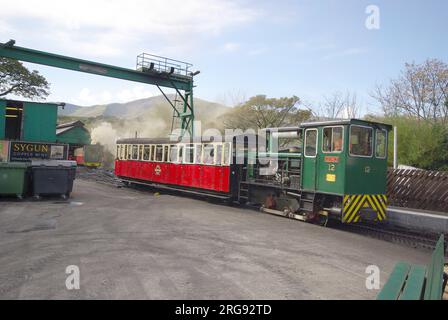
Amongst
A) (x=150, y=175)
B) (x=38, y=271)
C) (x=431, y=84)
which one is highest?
(x=431, y=84)

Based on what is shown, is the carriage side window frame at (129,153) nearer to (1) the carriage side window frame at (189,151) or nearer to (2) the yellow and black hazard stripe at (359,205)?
(1) the carriage side window frame at (189,151)

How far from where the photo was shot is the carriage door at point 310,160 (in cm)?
1060

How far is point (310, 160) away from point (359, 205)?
72.1 inches

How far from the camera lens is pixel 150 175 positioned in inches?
708

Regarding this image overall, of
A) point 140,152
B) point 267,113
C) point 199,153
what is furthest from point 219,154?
point 267,113

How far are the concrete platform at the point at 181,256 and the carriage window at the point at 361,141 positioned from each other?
88.4 inches

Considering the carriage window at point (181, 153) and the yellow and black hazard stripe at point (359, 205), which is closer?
the yellow and black hazard stripe at point (359, 205)

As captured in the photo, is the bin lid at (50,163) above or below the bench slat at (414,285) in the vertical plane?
above

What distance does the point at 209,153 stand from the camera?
14453 millimetres

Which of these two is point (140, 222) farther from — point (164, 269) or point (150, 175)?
point (150, 175)

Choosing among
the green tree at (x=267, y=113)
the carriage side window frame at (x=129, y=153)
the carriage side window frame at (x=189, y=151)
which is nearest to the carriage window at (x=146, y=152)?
the carriage side window frame at (x=129, y=153)

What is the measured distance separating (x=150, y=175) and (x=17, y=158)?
5708mm

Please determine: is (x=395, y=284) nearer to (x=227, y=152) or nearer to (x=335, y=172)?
(x=335, y=172)
